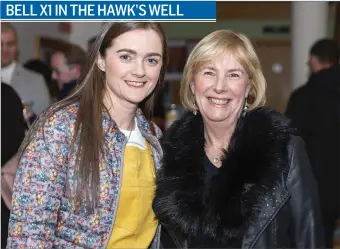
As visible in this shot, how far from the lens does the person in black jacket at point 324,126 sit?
5.18 metres

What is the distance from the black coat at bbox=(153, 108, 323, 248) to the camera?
2.64m

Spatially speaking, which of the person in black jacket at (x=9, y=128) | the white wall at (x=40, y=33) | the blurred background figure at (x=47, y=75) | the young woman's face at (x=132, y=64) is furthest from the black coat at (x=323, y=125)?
the white wall at (x=40, y=33)

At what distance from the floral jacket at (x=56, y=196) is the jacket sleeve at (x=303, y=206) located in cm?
72

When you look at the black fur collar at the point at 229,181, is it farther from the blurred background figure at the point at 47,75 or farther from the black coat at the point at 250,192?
the blurred background figure at the point at 47,75

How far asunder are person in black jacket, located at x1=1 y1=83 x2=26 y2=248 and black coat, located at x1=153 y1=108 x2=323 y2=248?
1158mm

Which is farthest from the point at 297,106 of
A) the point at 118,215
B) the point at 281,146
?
the point at 118,215

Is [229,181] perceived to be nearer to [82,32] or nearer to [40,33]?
[40,33]

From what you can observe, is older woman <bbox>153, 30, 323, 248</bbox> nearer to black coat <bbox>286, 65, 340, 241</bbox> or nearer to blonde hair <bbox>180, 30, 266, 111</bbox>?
blonde hair <bbox>180, 30, 266, 111</bbox>

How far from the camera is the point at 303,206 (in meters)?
2.64

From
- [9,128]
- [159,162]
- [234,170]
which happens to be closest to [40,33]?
[9,128]

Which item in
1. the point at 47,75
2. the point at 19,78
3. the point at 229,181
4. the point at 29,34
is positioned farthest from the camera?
the point at 29,34

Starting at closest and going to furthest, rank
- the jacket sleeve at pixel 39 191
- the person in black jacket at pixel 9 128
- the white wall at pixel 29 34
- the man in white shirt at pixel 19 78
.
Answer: the jacket sleeve at pixel 39 191, the person in black jacket at pixel 9 128, the man in white shirt at pixel 19 78, the white wall at pixel 29 34

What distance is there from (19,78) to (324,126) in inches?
94.6

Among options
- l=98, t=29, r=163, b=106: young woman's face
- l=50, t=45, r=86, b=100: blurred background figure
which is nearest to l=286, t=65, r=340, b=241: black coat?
l=50, t=45, r=86, b=100: blurred background figure
